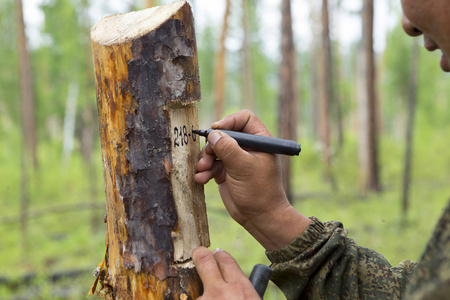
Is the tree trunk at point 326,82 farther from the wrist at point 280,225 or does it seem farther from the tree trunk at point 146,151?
the tree trunk at point 146,151

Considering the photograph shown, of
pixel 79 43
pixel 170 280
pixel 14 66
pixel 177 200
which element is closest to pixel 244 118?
pixel 177 200

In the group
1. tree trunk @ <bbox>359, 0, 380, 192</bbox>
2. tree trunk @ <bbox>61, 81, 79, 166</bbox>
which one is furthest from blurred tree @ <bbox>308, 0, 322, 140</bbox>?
tree trunk @ <bbox>61, 81, 79, 166</bbox>

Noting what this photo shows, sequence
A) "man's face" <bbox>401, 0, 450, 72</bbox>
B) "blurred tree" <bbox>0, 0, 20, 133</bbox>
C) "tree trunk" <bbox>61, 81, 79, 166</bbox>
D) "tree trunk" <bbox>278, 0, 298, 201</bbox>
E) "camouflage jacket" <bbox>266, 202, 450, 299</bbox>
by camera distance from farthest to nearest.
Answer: "tree trunk" <bbox>61, 81, 79, 166</bbox>, "blurred tree" <bbox>0, 0, 20, 133</bbox>, "tree trunk" <bbox>278, 0, 298, 201</bbox>, "camouflage jacket" <bbox>266, 202, 450, 299</bbox>, "man's face" <bbox>401, 0, 450, 72</bbox>

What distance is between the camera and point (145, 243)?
1339 mm

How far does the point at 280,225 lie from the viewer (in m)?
1.53

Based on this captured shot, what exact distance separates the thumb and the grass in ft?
7.85

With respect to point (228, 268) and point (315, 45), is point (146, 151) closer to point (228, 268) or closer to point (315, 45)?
point (228, 268)

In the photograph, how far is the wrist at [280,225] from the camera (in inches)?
60.0

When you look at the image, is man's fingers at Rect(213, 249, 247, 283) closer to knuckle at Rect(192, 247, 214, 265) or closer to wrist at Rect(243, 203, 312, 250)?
knuckle at Rect(192, 247, 214, 265)

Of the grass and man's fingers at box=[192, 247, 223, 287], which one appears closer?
man's fingers at box=[192, 247, 223, 287]

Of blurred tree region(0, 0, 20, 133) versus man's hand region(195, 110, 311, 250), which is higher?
blurred tree region(0, 0, 20, 133)

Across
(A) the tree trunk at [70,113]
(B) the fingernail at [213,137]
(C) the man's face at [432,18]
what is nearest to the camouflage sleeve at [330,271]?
(B) the fingernail at [213,137]

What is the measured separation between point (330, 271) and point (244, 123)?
0.61m

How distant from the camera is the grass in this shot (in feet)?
20.1
